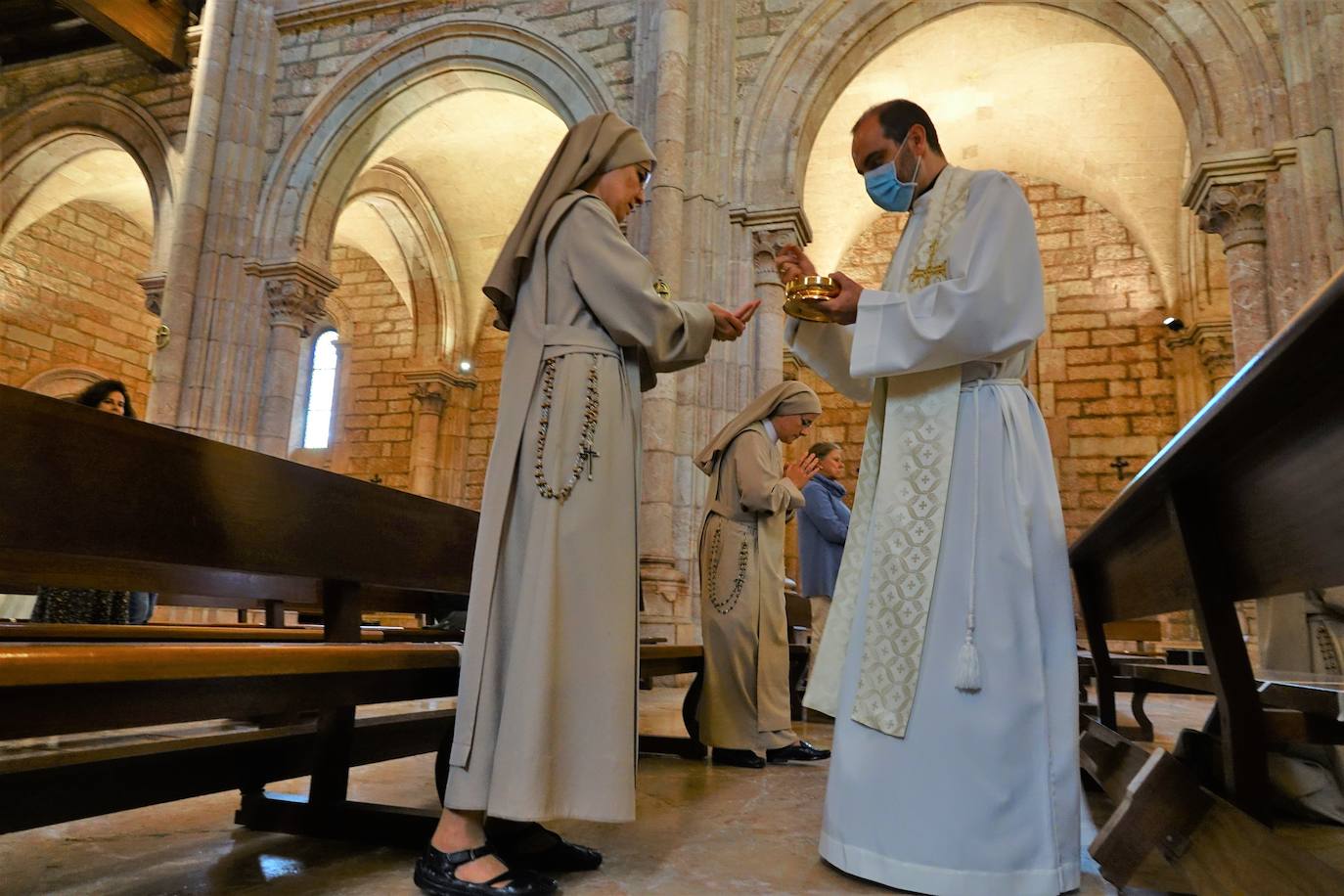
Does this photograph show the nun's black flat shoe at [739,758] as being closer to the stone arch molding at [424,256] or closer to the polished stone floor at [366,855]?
the polished stone floor at [366,855]

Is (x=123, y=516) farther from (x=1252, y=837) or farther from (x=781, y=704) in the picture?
(x=781, y=704)

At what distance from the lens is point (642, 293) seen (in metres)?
2.12

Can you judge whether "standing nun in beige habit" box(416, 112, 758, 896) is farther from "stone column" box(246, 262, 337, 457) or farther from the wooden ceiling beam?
the wooden ceiling beam

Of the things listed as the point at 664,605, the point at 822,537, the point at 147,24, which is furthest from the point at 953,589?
the point at 147,24

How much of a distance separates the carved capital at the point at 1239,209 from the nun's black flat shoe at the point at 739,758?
5.57 meters

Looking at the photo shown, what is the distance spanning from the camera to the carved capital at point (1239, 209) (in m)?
6.67

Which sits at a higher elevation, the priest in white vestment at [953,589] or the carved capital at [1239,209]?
the carved capital at [1239,209]

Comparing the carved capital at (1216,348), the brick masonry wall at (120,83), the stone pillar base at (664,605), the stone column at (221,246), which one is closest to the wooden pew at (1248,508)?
the stone pillar base at (664,605)

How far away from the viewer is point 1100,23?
7.59 metres

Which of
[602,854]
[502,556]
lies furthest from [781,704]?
[502,556]

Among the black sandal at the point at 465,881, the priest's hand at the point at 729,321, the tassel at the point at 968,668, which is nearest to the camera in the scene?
the black sandal at the point at 465,881

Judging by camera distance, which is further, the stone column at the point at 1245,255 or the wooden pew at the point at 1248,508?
the stone column at the point at 1245,255

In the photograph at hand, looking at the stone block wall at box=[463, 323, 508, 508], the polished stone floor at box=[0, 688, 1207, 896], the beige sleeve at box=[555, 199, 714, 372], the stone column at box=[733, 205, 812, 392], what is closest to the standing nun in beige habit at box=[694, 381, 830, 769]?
the polished stone floor at box=[0, 688, 1207, 896]

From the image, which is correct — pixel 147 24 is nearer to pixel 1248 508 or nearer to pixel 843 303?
pixel 843 303
